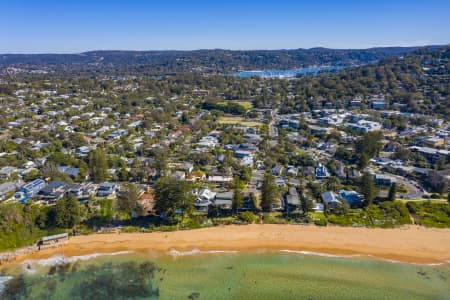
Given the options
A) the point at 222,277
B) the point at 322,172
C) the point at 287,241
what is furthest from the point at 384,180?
the point at 222,277

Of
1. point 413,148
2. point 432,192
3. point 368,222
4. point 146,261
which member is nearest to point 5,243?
point 146,261

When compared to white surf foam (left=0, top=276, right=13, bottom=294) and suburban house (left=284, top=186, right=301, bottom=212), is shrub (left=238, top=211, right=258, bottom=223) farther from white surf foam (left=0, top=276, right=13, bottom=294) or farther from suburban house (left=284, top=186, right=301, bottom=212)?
white surf foam (left=0, top=276, right=13, bottom=294)

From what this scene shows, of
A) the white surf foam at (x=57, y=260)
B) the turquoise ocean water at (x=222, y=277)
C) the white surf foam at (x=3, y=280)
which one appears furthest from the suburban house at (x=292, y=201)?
the white surf foam at (x=3, y=280)

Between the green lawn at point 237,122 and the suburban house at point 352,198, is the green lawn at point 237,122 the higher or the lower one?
the higher one

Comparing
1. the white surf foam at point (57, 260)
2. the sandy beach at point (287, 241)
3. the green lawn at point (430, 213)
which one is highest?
the green lawn at point (430, 213)

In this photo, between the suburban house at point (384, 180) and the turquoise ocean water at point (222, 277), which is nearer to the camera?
the turquoise ocean water at point (222, 277)

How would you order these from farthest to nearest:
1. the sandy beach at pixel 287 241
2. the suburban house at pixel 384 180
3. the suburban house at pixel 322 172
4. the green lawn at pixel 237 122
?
the green lawn at pixel 237 122 → the suburban house at pixel 322 172 → the suburban house at pixel 384 180 → the sandy beach at pixel 287 241

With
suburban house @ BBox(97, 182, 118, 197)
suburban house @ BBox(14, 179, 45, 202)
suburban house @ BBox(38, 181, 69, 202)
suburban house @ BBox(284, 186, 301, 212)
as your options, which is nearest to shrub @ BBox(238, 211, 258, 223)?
suburban house @ BBox(284, 186, 301, 212)

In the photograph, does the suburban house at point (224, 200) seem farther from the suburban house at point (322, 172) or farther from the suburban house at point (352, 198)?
the suburban house at point (322, 172)

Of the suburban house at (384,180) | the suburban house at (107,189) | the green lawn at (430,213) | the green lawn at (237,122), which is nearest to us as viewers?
the green lawn at (430,213)
